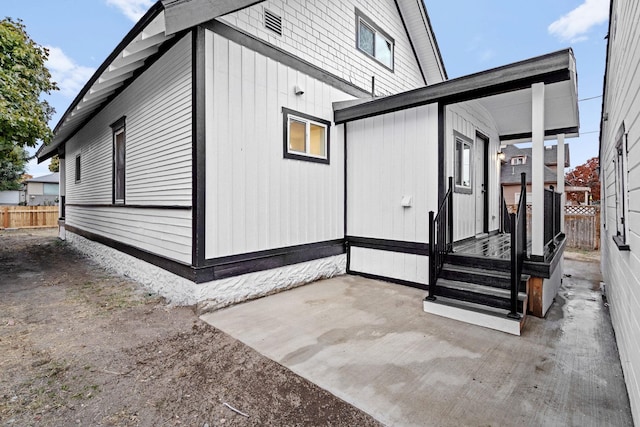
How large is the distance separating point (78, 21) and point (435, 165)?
1775 centimetres

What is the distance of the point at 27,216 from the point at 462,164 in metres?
20.0

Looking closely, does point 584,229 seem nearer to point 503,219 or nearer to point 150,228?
point 503,219

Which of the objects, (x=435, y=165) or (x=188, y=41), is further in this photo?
(x=435, y=165)

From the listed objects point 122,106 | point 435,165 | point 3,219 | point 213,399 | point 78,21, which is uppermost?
point 78,21

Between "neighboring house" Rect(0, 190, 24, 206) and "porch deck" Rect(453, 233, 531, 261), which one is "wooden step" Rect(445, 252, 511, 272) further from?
"neighboring house" Rect(0, 190, 24, 206)

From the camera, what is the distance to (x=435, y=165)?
490 centimetres

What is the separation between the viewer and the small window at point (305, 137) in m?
5.05

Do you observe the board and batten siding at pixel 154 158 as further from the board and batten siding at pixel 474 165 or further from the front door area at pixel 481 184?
the front door area at pixel 481 184

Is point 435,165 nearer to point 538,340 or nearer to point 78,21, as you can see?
point 538,340

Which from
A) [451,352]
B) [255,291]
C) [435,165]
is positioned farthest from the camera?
[435,165]

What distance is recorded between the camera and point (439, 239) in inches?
165

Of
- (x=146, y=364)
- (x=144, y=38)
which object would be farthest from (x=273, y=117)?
(x=146, y=364)

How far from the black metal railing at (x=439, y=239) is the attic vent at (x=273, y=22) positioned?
3.65 m

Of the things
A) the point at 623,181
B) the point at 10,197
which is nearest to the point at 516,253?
the point at 623,181
